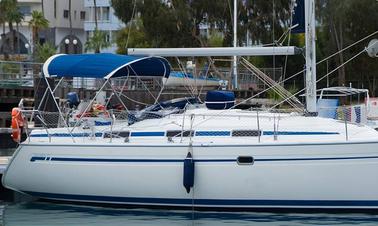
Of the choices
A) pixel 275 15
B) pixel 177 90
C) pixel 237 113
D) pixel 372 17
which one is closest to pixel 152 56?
pixel 237 113

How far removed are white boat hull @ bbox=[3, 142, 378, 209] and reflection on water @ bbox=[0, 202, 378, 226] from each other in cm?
23

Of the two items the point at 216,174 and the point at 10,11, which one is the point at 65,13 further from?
the point at 216,174

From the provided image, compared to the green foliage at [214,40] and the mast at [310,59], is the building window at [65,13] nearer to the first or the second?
the green foliage at [214,40]

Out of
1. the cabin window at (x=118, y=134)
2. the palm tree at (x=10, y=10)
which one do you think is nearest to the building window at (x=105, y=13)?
the palm tree at (x=10, y=10)

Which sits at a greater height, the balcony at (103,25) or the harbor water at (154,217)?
the balcony at (103,25)

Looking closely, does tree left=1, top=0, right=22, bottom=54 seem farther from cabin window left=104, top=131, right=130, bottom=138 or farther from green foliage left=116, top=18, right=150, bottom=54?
cabin window left=104, top=131, right=130, bottom=138

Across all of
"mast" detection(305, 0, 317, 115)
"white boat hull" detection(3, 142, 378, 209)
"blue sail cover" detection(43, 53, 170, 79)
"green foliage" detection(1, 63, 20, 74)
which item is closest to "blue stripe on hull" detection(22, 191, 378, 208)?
"white boat hull" detection(3, 142, 378, 209)

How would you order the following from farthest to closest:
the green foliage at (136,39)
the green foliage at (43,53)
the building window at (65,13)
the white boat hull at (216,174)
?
the building window at (65,13), the green foliage at (43,53), the green foliage at (136,39), the white boat hull at (216,174)

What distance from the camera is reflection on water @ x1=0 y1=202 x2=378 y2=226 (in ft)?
51.6

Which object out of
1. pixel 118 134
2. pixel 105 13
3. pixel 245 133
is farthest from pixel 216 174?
pixel 105 13

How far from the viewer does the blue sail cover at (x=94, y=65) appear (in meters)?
17.4

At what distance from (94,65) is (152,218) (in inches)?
148

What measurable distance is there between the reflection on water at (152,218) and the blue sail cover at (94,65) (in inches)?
120

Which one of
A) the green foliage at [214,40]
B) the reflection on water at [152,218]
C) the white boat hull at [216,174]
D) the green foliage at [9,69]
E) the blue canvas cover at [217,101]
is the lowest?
the reflection on water at [152,218]
